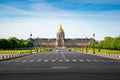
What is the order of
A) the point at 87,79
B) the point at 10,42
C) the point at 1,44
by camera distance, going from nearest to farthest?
the point at 87,79
the point at 1,44
the point at 10,42

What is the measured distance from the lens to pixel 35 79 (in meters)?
17.8

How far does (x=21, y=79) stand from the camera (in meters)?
17.9

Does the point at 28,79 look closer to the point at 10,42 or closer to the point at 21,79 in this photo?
the point at 21,79

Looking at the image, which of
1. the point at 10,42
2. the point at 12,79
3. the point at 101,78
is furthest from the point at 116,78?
the point at 10,42

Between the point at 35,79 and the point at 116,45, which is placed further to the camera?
the point at 116,45

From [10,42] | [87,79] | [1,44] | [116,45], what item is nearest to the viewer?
[87,79]

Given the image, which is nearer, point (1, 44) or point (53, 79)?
point (53, 79)

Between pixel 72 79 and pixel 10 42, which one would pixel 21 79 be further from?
pixel 10 42

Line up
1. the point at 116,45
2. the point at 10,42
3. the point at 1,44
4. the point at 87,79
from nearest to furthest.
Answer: the point at 87,79 → the point at 116,45 → the point at 1,44 → the point at 10,42

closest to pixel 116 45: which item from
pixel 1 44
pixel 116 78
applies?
pixel 1 44

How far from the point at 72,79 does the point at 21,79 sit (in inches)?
123

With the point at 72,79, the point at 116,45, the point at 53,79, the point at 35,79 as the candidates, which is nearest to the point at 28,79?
the point at 35,79

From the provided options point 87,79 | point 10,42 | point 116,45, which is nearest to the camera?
point 87,79

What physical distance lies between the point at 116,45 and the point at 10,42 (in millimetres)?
57028
